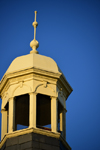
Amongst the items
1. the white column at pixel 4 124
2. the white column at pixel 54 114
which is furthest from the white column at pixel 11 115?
the white column at pixel 54 114

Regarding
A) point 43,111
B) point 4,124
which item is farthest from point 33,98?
point 4,124

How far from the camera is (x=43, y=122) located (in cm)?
3822

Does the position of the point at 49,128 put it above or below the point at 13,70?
below

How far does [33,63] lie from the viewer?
38.3m

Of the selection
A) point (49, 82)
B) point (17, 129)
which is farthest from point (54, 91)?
point (17, 129)

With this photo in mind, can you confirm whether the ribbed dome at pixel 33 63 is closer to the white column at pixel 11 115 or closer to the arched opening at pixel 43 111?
the arched opening at pixel 43 111

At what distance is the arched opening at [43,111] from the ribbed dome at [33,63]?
172 cm

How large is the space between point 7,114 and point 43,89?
2.86 metres

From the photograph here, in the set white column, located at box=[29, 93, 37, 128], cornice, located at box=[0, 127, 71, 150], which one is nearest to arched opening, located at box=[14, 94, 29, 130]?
white column, located at box=[29, 93, 37, 128]

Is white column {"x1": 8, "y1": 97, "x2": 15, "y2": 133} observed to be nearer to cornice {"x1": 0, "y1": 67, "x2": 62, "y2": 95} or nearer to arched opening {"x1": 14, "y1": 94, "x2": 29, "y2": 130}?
arched opening {"x1": 14, "y1": 94, "x2": 29, "y2": 130}

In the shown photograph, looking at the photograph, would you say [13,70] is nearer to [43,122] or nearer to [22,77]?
[22,77]

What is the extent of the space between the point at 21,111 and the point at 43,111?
1281 millimetres

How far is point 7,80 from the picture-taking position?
126 ft

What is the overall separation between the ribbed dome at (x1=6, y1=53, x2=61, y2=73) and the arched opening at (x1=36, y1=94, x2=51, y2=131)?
Result: 172 centimetres
